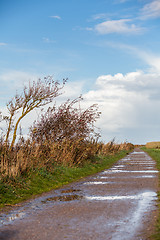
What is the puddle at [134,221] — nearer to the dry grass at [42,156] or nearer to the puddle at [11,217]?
the puddle at [11,217]

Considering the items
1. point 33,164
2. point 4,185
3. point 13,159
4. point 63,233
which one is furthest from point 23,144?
point 63,233

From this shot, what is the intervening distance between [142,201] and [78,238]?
4.23m

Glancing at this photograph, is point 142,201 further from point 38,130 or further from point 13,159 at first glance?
point 38,130

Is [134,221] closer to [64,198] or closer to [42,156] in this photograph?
[64,198]

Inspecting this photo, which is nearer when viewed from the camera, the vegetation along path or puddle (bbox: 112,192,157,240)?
puddle (bbox: 112,192,157,240)

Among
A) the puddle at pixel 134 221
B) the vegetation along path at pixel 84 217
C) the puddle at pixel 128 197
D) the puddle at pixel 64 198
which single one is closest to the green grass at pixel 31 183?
the vegetation along path at pixel 84 217

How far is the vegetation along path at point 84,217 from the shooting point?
20.5ft

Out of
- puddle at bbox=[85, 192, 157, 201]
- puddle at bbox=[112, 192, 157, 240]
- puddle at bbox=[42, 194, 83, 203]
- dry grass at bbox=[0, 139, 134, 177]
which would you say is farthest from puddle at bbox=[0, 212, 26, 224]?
dry grass at bbox=[0, 139, 134, 177]

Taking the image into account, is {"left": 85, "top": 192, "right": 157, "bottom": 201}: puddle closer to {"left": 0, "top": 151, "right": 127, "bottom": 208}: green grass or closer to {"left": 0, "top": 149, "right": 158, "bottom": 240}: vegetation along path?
{"left": 0, "top": 149, "right": 158, "bottom": 240}: vegetation along path

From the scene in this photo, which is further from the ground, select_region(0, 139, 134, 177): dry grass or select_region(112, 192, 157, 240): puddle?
select_region(0, 139, 134, 177): dry grass

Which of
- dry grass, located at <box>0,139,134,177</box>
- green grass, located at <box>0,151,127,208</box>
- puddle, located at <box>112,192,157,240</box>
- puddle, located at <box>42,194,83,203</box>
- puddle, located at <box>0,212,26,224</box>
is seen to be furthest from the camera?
dry grass, located at <box>0,139,134,177</box>

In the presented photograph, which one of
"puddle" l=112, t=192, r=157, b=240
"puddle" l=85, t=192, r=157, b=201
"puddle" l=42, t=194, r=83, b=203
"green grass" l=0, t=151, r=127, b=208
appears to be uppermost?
"green grass" l=0, t=151, r=127, b=208

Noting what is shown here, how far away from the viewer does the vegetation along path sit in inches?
246

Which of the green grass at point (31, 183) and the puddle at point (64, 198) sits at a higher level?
the green grass at point (31, 183)
